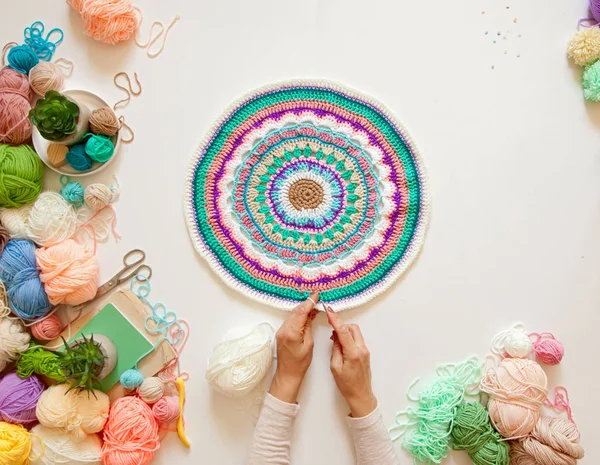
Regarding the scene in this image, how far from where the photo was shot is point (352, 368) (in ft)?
3.71

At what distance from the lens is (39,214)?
1112 mm

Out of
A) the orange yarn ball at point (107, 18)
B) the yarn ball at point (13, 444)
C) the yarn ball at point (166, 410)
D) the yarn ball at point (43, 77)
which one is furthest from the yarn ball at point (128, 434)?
the orange yarn ball at point (107, 18)

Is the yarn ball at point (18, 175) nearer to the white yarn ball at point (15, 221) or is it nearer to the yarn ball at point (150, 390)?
the white yarn ball at point (15, 221)

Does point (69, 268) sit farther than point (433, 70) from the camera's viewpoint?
No

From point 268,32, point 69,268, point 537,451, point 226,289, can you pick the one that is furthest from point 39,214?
point 537,451

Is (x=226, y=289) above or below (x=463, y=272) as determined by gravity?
below

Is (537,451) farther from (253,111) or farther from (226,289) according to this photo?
(253,111)

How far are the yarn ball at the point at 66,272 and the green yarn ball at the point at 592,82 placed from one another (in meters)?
1.26

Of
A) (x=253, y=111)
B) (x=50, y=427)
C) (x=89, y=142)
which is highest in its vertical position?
(x=253, y=111)

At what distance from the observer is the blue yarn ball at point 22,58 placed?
1.14 m

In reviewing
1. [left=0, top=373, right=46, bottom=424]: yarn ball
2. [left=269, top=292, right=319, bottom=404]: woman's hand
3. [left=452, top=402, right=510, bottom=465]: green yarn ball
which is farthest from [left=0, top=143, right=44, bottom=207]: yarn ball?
[left=452, top=402, right=510, bottom=465]: green yarn ball

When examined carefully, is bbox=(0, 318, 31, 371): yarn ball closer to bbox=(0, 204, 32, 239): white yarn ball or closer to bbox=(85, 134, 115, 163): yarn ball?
bbox=(0, 204, 32, 239): white yarn ball

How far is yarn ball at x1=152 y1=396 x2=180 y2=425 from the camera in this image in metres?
1.14

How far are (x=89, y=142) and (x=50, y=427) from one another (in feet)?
2.16
